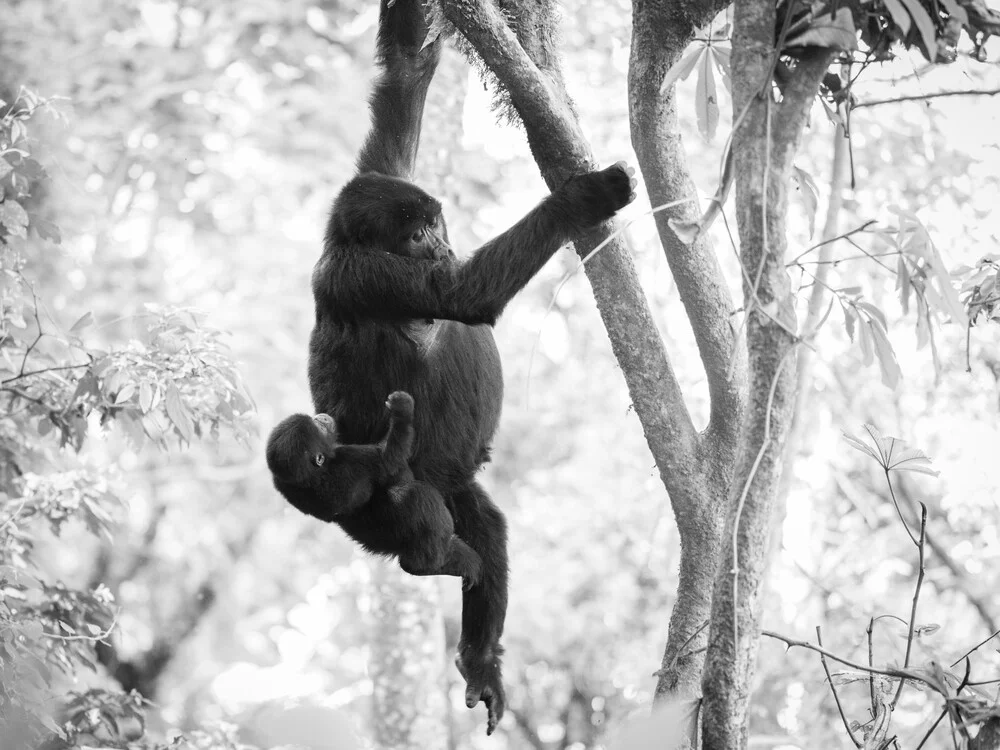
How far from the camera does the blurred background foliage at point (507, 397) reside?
7590 mm

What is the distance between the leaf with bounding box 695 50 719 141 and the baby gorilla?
54.4 inches

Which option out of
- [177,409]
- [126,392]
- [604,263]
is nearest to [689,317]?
[604,263]

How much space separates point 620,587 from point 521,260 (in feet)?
23.3

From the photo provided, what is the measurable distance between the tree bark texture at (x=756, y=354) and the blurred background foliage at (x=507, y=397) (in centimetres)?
380

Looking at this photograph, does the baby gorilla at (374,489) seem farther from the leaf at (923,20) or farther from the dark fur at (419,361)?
the leaf at (923,20)

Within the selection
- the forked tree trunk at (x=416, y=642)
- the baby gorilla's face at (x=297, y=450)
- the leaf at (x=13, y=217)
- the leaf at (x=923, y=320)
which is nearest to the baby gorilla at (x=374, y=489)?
the baby gorilla's face at (x=297, y=450)

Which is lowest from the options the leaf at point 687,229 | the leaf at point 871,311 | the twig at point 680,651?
the twig at point 680,651

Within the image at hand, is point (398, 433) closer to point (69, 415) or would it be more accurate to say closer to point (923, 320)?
point (69, 415)

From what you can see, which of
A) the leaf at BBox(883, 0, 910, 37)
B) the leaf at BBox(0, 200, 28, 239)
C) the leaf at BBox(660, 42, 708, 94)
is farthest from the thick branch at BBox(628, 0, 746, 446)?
the leaf at BBox(0, 200, 28, 239)

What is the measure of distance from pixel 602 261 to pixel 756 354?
92cm

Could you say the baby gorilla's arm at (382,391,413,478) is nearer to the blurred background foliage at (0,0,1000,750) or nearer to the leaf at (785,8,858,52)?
the leaf at (785,8,858,52)

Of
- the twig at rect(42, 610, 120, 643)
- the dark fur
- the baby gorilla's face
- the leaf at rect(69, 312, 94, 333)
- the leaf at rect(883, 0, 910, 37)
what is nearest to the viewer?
the leaf at rect(883, 0, 910, 37)

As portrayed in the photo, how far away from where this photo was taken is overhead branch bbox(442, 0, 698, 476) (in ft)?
8.68

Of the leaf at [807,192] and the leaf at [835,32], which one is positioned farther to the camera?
the leaf at [807,192]
